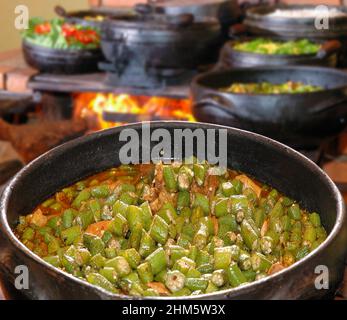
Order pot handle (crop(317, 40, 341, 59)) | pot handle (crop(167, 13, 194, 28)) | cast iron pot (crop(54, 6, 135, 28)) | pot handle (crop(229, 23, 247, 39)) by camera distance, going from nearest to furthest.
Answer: pot handle (crop(317, 40, 341, 59)) < pot handle (crop(167, 13, 194, 28)) < pot handle (crop(229, 23, 247, 39)) < cast iron pot (crop(54, 6, 135, 28))

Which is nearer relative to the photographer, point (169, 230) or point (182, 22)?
point (169, 230)

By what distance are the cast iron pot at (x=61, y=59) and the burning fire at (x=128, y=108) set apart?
0.25 metres

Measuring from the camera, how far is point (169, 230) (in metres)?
1.56

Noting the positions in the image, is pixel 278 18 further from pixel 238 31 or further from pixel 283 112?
pixel 283 112

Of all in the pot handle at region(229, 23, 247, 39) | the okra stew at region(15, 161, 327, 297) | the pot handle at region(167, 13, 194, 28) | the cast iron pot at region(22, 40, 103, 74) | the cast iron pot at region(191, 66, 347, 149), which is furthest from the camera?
the cast iron pot at region(22, 40, 103, 74)

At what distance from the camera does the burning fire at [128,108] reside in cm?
Answer: 437

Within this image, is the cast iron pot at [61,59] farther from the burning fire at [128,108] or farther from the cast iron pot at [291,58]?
the cast iron pot at [291,58]

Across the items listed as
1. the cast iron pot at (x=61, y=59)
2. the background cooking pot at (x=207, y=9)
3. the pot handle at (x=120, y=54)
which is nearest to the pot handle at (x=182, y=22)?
the pot handle at (x=120, y=54)

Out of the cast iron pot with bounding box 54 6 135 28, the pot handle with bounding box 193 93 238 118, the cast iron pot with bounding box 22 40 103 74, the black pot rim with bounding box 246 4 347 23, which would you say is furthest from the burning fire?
the pot handle with bounding box 193 93 238 118

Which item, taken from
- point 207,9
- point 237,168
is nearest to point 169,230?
point 237,168

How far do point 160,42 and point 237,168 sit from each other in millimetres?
2531

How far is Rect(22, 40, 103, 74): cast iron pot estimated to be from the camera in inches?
183

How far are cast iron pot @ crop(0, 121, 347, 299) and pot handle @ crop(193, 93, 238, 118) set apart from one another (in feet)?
3.78

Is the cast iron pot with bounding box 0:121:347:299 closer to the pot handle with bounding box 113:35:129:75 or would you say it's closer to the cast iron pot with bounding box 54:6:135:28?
the pot handle with bounding box 113:35:129:75
